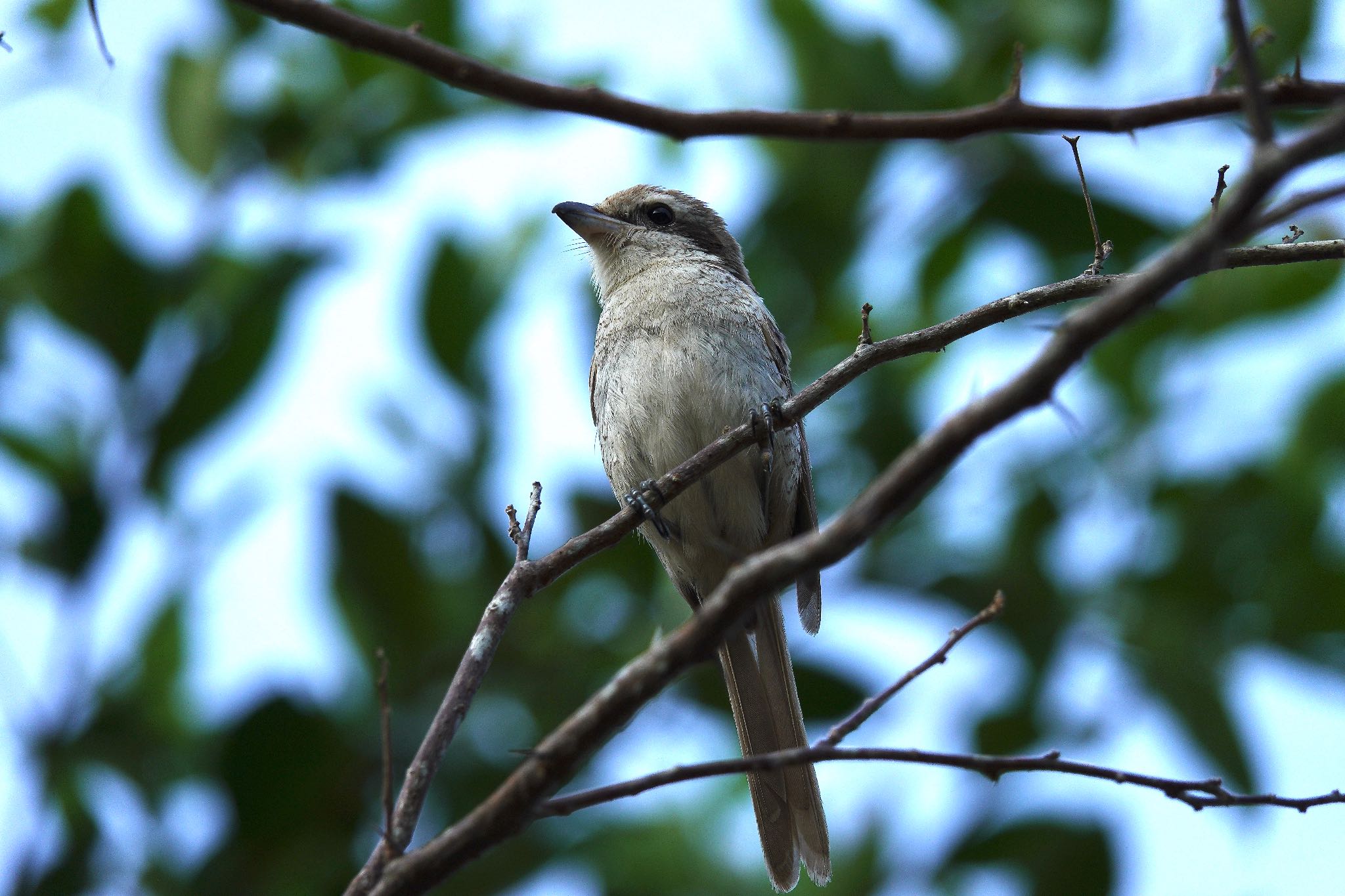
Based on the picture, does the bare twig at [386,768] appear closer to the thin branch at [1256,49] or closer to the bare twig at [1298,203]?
the bare twig at [1298,203]

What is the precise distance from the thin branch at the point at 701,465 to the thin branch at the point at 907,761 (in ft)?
1.15

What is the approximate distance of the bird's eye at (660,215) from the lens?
19.3ft

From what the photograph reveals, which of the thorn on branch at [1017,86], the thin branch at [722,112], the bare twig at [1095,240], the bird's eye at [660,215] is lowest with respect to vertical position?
the thin branch at [722,112]

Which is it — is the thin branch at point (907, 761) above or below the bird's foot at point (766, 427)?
below

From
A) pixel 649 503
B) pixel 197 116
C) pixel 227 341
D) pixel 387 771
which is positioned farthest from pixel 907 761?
pixel 197 116

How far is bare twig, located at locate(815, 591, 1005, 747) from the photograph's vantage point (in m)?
2.34

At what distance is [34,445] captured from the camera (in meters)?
4.85

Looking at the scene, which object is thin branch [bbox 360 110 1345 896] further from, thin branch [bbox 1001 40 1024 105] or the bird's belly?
the bird's belly

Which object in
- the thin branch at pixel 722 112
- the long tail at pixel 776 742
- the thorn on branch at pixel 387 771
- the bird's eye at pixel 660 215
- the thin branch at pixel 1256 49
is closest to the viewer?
the thorn on branch at pixel 387 771

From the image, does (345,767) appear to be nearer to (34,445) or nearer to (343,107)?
(34,445)

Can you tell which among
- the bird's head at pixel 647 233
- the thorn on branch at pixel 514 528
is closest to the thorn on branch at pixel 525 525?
the thorn on branch at pixel 514 528

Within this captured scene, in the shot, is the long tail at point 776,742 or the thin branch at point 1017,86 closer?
the thin branch at point 1017,86

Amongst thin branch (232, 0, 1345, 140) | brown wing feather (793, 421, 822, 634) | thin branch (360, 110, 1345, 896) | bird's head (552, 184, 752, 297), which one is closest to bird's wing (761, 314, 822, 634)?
brown wing feather (793, 421, 822, 634)

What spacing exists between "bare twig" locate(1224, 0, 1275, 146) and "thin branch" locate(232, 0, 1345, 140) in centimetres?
39
